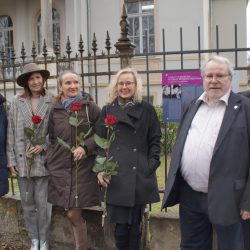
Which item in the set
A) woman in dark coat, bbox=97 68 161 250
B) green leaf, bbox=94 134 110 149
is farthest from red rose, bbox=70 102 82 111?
green leaf, bbox=94 134 110 149

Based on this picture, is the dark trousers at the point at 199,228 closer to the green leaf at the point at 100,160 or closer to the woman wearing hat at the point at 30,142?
the green leaf at the point at 100,160

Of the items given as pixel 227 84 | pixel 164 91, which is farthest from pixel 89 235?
pixel 227 84

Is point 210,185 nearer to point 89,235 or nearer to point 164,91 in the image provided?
point 164,91

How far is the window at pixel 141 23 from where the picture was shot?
1623 cm

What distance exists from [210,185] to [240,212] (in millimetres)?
262

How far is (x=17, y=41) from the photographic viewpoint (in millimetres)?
17875

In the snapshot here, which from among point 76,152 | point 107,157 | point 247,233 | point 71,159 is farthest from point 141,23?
point 247,233

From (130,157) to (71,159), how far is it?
24.5 inches

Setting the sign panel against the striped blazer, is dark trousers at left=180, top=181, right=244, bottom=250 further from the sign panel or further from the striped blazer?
the striped blazer

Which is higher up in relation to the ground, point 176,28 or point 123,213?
point 176,28

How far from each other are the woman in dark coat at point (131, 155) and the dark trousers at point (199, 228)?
0.44 meters

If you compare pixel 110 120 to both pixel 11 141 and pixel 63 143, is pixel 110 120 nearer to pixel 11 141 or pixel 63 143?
pixel 63 143

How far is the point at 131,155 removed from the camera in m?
3.63

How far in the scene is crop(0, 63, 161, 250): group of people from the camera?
3645 mm
